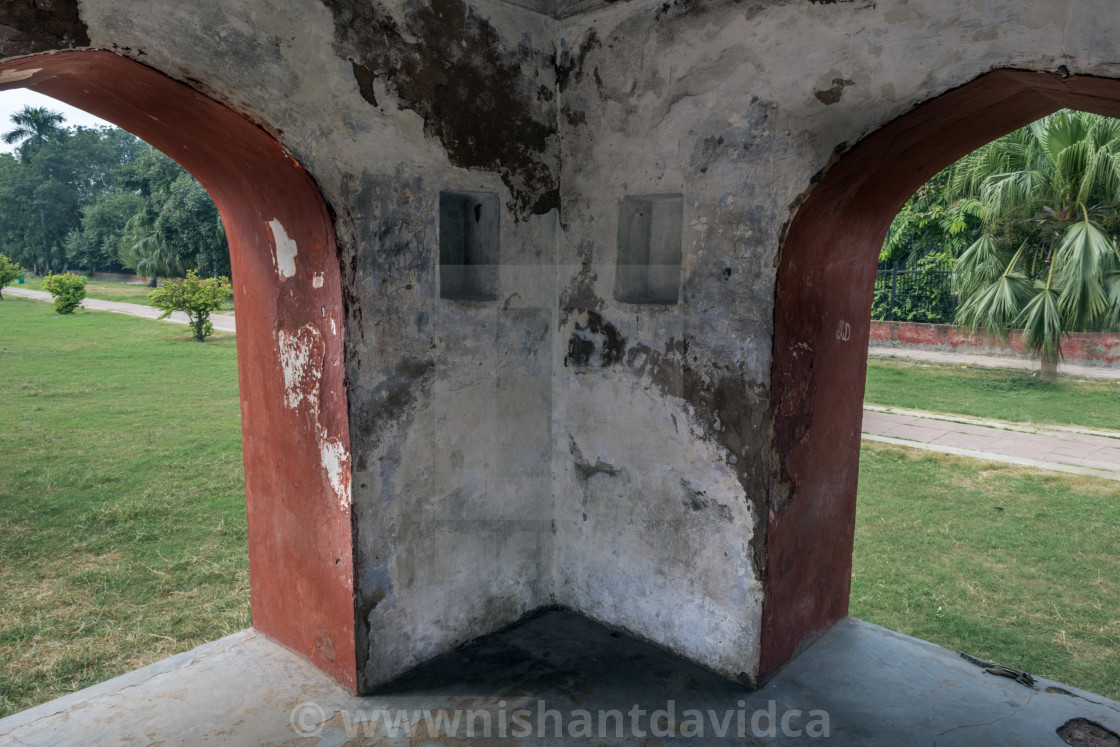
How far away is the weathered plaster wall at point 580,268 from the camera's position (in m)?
2.49

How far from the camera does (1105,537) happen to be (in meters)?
5.40

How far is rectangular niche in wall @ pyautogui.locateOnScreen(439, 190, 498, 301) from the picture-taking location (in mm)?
3299

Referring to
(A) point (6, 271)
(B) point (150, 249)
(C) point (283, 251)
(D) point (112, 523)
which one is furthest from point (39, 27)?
(A) point (6, 271)

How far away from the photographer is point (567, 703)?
9.56 ft

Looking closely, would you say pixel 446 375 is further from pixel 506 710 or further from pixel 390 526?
pixel 506 710

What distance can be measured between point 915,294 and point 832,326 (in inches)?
473

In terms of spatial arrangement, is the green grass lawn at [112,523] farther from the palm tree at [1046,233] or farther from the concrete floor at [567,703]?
the palm tree at [1046,233]

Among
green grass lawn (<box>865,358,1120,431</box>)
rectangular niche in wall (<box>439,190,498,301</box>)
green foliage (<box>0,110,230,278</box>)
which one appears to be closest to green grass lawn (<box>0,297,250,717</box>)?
rectangular niche in wall (<box>439,190,498,301</box>)

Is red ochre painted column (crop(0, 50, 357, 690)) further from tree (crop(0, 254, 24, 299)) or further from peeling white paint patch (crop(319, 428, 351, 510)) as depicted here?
tree (crop(0, 254, 24, 299))

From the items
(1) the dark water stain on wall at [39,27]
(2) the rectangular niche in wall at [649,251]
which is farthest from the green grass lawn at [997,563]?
(1) the dark water stain on wall at [39,27]

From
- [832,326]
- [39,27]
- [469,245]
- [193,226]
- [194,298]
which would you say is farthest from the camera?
[193,226]

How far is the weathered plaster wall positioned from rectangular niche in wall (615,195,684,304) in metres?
0.09

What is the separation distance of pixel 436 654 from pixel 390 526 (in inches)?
27.7

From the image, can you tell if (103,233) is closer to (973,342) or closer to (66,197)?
(66,197)
